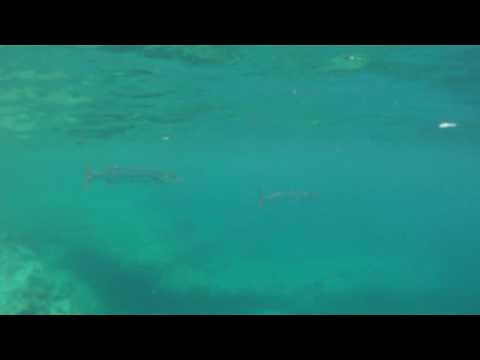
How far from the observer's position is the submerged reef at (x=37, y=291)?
14086 mm

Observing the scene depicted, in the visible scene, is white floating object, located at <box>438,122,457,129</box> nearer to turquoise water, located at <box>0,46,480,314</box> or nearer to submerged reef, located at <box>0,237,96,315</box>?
turquoise water, located at <box>0,46,480,314</box>

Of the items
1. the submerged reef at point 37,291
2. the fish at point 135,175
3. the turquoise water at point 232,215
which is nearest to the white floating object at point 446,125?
the turquoise water at point 232,215

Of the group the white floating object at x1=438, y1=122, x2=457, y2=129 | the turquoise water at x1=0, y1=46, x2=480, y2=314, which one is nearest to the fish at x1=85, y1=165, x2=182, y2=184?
the turquoise water at x1=0, y1=46, x2=480, y2=314

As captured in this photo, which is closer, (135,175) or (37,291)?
(37,291)

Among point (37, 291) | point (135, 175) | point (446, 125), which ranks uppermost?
point (446, 125)

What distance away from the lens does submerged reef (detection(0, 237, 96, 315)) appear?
1409cm

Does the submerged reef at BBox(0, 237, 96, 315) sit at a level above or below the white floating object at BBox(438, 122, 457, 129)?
below

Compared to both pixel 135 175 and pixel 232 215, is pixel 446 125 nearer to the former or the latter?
pixel 232 215

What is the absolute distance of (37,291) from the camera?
50.3 ft

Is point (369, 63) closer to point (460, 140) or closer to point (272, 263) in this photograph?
point (272, 263)

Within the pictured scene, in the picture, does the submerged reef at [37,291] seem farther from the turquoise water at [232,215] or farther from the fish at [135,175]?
the fish at [135,175]

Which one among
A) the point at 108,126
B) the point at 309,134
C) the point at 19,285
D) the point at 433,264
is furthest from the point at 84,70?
the point at 309,134

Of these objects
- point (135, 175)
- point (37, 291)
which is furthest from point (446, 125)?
point (37, 291)
